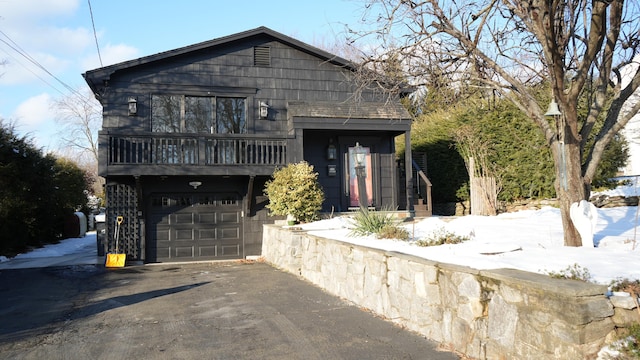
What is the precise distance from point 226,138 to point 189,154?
1.08 m

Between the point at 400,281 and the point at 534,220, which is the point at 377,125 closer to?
the point at 534,220

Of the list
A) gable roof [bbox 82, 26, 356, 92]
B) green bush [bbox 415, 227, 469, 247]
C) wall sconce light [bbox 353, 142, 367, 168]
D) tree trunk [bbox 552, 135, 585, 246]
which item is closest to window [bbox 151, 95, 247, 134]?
gable roof [bbox 82, 26, 356, 92]

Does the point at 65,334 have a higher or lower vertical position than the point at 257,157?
lower

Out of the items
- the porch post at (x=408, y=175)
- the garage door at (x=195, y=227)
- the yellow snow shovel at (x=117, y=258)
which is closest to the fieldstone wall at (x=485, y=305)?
the porch post at (x=408, y=175)

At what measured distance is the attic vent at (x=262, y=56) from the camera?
1391cm

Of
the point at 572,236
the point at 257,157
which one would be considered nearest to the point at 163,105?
the point at 257,157

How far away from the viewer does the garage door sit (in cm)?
1314

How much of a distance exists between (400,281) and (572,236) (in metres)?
2.01

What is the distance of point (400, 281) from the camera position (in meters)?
5.44

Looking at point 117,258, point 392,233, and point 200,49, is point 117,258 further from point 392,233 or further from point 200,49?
point 392,233

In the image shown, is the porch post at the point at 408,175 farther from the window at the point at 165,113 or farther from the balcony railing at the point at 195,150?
the window at the point at 165,113

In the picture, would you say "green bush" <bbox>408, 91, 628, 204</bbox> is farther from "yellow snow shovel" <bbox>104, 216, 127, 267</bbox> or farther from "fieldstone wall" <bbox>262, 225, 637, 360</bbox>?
"yellow snow shovel" <bbox>104, 216, 127, 267</bbox>

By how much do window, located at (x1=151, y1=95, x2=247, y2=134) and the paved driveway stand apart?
203 inches

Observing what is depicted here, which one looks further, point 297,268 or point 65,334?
point 297,268
